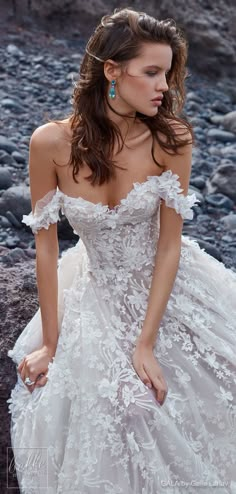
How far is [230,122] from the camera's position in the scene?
8.30m

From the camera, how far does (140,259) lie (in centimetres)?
320

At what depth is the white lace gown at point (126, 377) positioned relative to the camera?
2.86 metres

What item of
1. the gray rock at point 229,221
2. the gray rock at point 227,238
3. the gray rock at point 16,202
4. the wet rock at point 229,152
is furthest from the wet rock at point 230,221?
the gray rock at point 16,202

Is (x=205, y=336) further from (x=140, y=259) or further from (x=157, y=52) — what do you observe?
(x=157, y=52)

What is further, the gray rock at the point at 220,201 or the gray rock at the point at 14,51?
the gray rock at the point at 14,51

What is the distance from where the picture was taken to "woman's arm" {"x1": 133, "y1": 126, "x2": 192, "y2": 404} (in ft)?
9.71

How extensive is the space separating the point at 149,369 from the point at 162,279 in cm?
34

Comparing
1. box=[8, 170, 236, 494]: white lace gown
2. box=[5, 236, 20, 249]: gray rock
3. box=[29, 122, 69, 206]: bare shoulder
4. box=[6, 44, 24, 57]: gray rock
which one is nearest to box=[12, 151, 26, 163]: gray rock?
box=[5, 236, 20, 249]: gray rock

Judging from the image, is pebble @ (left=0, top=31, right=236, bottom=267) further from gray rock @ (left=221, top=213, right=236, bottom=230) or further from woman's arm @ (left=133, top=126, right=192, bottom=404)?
woman's arm @ (left=133, top=126, right=192, bottom=404)

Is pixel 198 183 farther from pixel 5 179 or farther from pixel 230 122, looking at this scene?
pixel 5 179

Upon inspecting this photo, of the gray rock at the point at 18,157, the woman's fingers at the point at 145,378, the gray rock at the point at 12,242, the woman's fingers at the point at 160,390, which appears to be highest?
the woman's fingers at the point at 145,378

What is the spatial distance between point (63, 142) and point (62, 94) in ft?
18.3

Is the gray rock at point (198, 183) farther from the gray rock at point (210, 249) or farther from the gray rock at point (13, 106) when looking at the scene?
the gray rock at point (13, 106)

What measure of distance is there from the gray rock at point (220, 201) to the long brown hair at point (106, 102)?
11.8 ft
